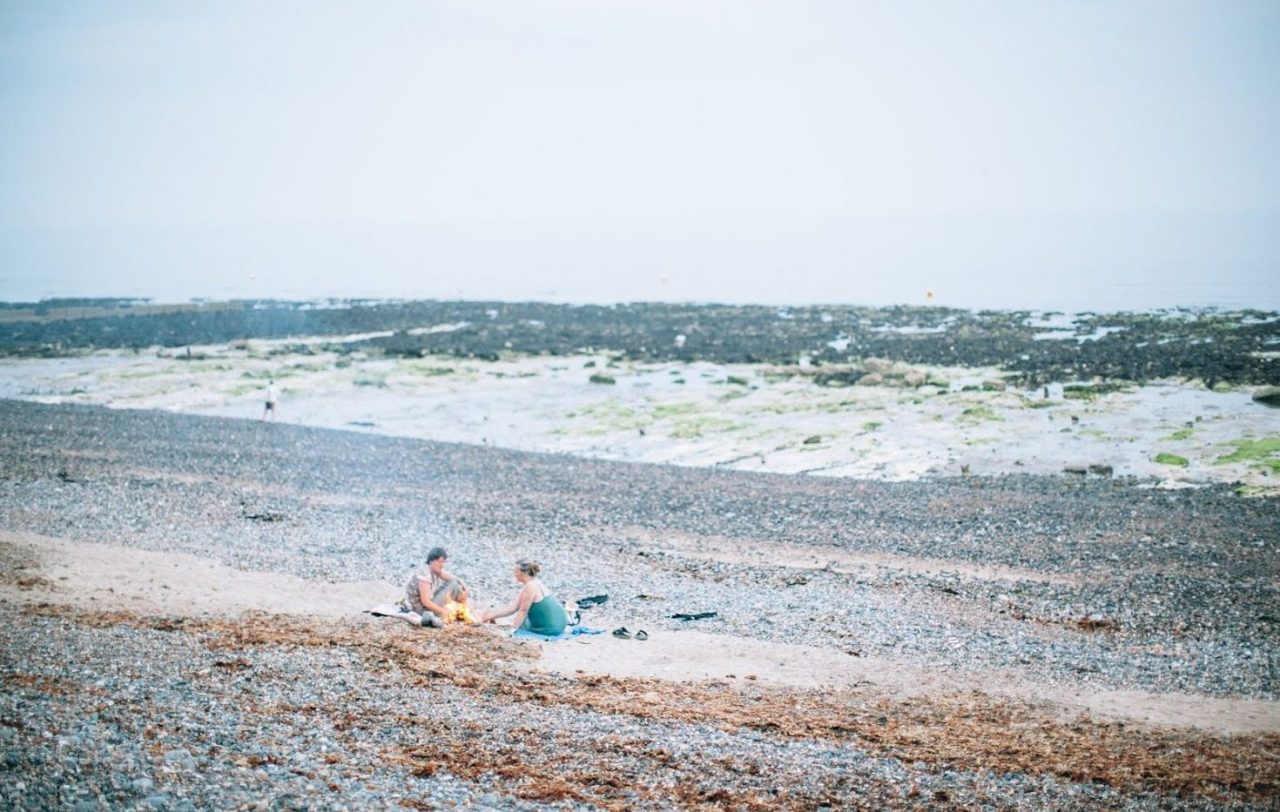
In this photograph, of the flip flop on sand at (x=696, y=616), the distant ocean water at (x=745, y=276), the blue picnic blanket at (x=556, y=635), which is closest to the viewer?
the blue picnic blanket at (x=556, y=635)

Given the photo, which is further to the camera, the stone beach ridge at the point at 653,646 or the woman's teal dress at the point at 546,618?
the woman's teal dress at the point at 546,618

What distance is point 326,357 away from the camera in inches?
2104

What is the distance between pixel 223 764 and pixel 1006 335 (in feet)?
178

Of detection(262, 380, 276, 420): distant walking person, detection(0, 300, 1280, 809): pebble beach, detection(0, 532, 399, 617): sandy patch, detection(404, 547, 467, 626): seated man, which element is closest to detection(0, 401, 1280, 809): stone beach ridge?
detection(0, 300, 1280, 809): pebble beach

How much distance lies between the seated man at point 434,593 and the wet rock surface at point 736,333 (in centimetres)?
3088

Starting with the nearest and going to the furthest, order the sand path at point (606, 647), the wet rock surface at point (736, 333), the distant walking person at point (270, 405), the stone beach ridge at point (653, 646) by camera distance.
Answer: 1. the stone beach ridge at point (653, 646)
2. the sand path at point (606, 647)
3. the distant walking person at point (270, 405)
4. the wet rock surface at point (736, 333)

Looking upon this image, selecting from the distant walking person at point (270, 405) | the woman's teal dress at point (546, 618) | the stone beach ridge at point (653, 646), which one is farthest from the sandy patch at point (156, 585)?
the distant walking person at point (270, 405)

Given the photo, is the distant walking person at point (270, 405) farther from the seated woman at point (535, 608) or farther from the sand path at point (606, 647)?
the seated woman at point (535, 608)

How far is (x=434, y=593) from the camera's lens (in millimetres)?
13883

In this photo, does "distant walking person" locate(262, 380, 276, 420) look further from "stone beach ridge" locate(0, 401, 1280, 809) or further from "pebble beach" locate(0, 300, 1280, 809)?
"stone beach ridge" locate(0, 401, 1280, 809)

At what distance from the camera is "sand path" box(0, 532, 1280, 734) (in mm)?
11852

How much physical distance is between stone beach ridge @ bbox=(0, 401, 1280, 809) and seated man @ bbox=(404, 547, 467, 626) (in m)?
0.45

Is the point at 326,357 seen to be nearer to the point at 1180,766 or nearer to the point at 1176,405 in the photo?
the point at 1176,405

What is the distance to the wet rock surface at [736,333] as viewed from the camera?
151 ft
